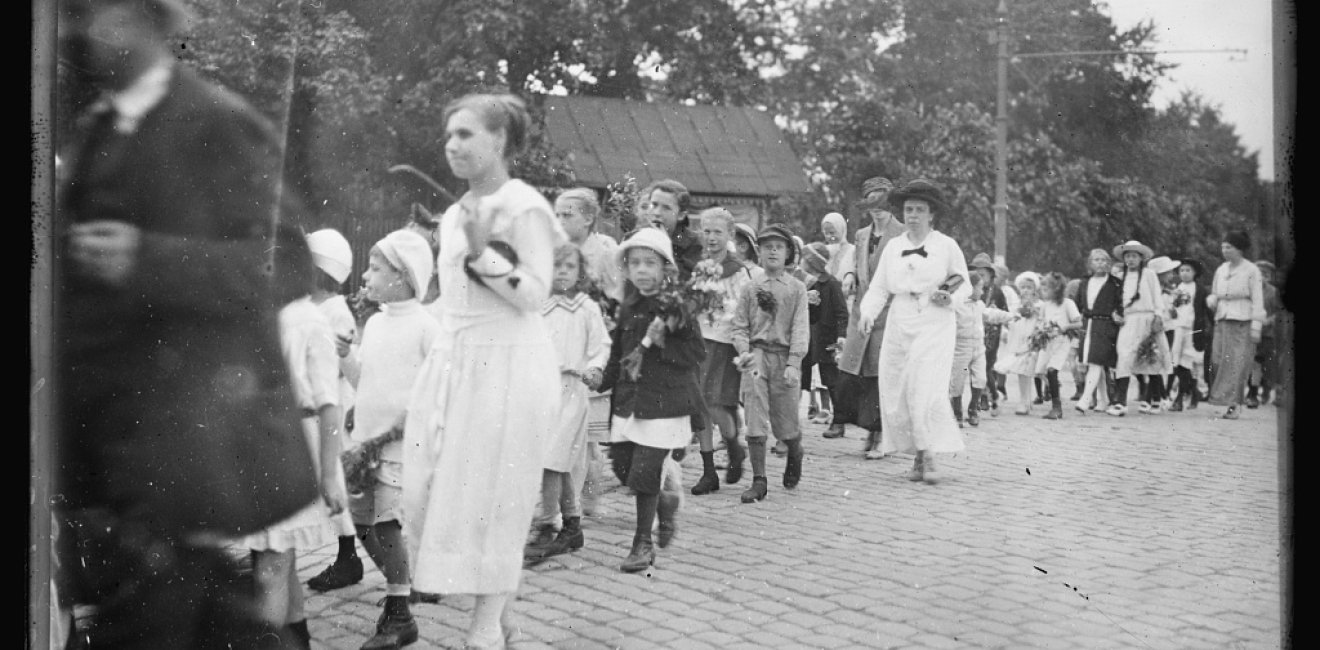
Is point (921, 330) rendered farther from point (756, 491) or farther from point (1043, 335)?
point (1043, 335)

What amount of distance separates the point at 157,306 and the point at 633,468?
2610 mm

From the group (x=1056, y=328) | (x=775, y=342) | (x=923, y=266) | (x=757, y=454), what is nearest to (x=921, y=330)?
(x=923, y=266)

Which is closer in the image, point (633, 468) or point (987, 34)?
point (633, 468)

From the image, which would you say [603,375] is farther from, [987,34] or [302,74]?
[987,34]

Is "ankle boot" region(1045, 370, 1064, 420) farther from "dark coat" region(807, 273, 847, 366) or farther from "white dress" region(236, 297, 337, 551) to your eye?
"white dress" region(236, 297, 337, 551)

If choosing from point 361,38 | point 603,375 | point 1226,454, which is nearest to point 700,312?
point 603,375

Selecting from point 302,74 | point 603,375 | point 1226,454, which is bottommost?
point 1226,454

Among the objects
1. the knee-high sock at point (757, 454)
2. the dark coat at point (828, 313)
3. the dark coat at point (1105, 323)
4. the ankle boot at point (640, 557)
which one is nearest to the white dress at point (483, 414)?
the ankle boot at point (640, 557)

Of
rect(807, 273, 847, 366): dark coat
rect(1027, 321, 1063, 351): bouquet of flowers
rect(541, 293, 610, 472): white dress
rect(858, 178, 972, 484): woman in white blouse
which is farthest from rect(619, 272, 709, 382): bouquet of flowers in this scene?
rect(1027, 321, 1063, 351): bouquet of flowers

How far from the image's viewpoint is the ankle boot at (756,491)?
733 centimetres

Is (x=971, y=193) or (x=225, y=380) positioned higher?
(x=971, y=193)

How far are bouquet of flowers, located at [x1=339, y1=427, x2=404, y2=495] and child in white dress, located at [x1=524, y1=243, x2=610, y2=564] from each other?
1.50 meters

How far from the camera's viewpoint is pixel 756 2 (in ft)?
20.6

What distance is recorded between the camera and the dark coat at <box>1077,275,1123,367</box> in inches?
527
